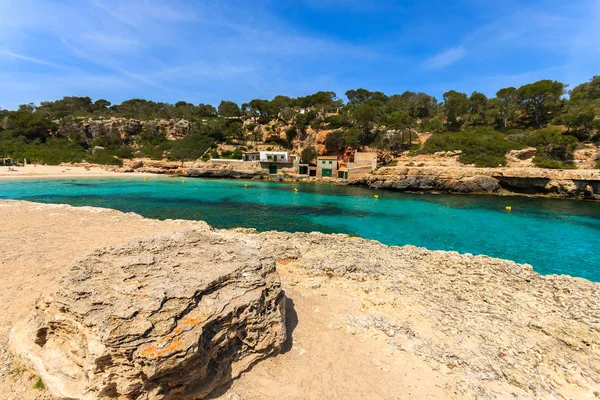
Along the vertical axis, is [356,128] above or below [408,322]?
above

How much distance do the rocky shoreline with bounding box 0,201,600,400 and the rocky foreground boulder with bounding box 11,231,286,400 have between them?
0.21 ft

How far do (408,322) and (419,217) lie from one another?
719 inches

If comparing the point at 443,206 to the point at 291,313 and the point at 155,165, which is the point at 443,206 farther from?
the point at 155,165

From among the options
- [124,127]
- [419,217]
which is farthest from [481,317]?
[124,127]

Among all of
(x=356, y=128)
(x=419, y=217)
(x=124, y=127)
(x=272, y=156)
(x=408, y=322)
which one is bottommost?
(x=419, y=217)

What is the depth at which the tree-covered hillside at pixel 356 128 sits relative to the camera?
140 ft

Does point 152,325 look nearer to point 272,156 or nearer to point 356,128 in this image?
point 272,156

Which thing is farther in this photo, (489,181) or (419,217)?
(489,181)

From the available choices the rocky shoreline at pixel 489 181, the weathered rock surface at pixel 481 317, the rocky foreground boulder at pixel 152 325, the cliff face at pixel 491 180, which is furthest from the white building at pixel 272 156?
the rocky foreground boulder at pixel 152 325

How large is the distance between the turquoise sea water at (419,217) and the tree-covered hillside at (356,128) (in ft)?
56.9

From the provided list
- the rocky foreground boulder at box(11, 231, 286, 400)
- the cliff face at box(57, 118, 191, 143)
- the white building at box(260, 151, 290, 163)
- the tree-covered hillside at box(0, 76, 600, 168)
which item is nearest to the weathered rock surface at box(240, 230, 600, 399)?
the rocky foreground boulder at box(11, 231, 286, 400)

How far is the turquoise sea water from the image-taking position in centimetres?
1468

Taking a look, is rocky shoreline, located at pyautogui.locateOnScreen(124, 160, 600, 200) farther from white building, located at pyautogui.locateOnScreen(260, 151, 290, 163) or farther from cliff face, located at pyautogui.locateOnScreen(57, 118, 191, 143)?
cliff face, located at pyautogui.locateOnScreen(57, 118, 191, 143)

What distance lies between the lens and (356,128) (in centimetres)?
5734
